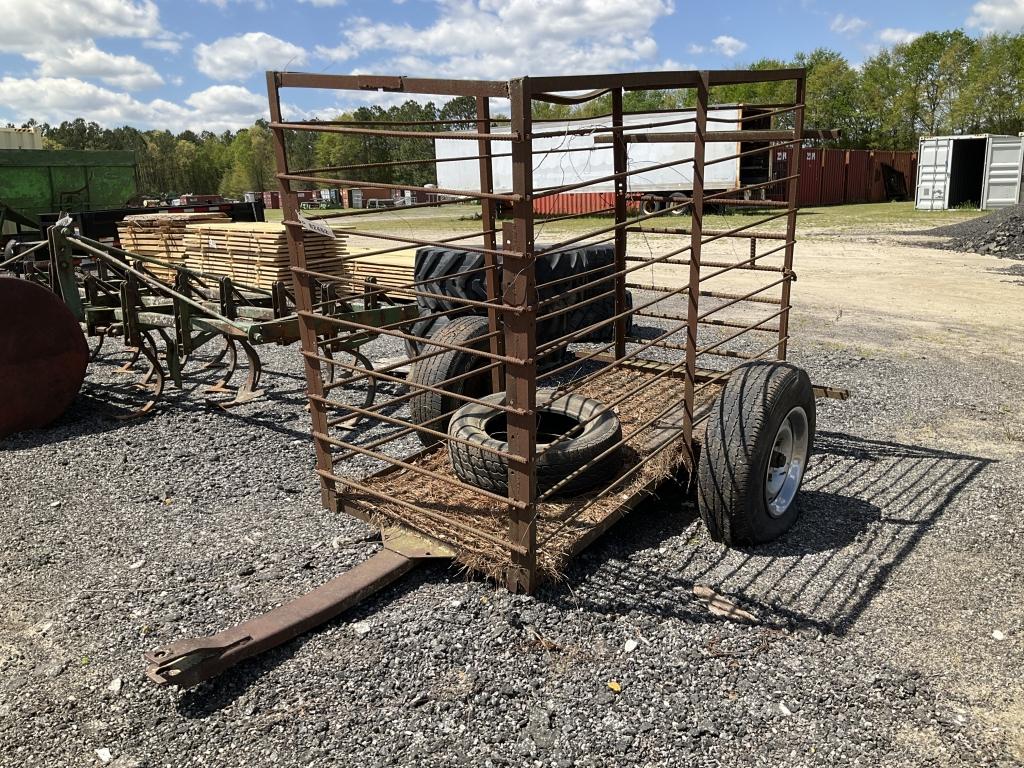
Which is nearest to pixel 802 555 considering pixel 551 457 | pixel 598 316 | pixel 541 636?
pixel 551 457

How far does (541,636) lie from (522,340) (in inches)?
50.8

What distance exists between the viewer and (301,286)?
433cm

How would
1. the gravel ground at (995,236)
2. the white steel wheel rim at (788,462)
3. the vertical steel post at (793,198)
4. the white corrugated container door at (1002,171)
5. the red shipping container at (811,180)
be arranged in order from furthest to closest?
the red shipping container at (811,180) → the white corrugated container door at (1002,171) → the gravel ground at (995,236) → the vertical steel post at (793,198) → the white steel wheel rim at (788,462)

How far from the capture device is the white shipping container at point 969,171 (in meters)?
26.3

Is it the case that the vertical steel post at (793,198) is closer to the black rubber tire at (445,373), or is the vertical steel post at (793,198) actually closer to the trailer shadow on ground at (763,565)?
the trailer shadow on ground at (763,565)

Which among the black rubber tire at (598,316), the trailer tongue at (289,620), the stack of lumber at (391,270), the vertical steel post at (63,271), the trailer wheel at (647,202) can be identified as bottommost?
the trailer tongue at (289,620)

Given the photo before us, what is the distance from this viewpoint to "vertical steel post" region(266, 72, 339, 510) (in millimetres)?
4133

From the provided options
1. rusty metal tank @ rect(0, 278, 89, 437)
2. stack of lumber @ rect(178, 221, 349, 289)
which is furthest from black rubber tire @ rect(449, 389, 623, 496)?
stack of lumber @ rect(178, 221, 349, 289)

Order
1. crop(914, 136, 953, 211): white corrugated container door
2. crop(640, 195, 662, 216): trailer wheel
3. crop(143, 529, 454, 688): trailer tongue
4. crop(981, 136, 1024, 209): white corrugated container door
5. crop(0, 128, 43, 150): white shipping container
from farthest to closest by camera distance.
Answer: crop(914, 136, 953, 211): white corrugated container door, crop(981, 136, 1024, 209): white corrugated container door, crop(0, 128, 43, 150): white shipping container, crop(640, 195, 662, 216): trailer wheel, crop(143, 529, 454, 688): trailer tongue

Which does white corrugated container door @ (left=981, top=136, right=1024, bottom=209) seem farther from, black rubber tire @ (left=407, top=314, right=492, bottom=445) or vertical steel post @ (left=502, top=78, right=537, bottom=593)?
vertical steel post @ (left=502, top=78, right=537, bottom=593)

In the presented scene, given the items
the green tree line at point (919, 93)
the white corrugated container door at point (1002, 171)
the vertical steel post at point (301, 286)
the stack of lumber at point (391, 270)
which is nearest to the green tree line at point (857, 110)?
the green tree line at point (919, 93)

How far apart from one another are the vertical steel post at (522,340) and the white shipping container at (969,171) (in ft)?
91.7

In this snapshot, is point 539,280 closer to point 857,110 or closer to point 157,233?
point 157,233

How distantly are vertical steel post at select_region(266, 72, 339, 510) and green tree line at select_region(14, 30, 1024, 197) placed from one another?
116 feet
